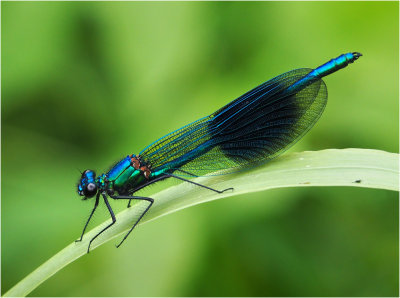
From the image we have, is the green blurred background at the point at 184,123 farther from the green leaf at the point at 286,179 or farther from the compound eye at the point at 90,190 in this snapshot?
the green leaf at the point at 286,179

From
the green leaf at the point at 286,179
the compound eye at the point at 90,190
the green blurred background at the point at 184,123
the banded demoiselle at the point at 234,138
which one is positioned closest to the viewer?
the green leaf at the point at 286,179

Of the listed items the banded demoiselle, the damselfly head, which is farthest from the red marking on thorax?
the damselfly head

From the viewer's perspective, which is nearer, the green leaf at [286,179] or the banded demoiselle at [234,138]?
the green leaf at [286,179]

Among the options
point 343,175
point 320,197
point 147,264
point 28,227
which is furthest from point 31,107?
point 343,175

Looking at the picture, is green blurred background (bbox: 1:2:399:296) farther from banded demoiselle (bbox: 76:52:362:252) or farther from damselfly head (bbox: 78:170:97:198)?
banded demoiselle (bbox: 76:52:362:252)

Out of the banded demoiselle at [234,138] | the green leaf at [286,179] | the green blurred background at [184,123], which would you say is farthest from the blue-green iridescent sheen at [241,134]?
the green blurred background at [184,123]

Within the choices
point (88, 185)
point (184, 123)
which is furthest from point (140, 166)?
point (184, 123)

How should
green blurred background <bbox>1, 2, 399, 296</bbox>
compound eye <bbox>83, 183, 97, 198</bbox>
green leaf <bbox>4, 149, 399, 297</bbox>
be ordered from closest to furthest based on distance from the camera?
green leaf <bbox>4, 149, 399, 297</bbox> < compound eye <bbox>83, 183, 97, 198</bbox> < green blurred background <bbox>1, 2, 399, 296</bbox>

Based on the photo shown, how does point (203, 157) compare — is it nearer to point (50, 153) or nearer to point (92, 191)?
point (92, 191)
